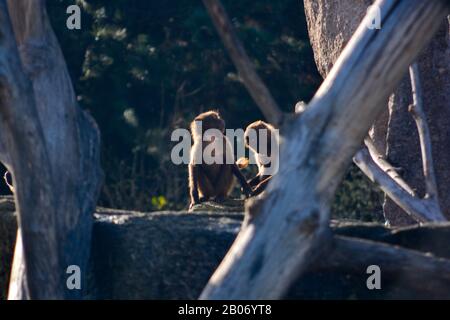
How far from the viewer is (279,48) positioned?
1658cm

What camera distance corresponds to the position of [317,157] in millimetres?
6074

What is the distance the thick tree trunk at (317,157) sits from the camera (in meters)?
5.91

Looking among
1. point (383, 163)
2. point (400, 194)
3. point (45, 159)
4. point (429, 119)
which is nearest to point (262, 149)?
point (383, 163)

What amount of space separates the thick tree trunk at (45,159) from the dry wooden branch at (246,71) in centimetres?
123

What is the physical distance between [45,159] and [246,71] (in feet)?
4.45

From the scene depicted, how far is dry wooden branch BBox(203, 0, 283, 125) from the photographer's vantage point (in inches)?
243

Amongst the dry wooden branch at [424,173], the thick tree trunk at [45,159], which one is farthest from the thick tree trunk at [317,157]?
the dry wooden branch at [424,173]

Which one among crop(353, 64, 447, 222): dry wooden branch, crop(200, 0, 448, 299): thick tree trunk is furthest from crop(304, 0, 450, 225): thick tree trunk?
crop(200, 0, 448, 299): thick tree trunk

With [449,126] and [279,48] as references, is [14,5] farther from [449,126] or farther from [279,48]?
[279,48]

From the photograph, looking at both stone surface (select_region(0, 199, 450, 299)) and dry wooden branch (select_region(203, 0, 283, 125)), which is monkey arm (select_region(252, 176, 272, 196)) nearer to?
stone surface (select_region(0, 199, 450, 299))

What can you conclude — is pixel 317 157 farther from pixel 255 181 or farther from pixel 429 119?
pixel 255 181

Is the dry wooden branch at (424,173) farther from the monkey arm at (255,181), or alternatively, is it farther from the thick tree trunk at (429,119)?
the monkey arm at (255,181)

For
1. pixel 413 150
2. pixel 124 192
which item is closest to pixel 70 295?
pixel 413 150
